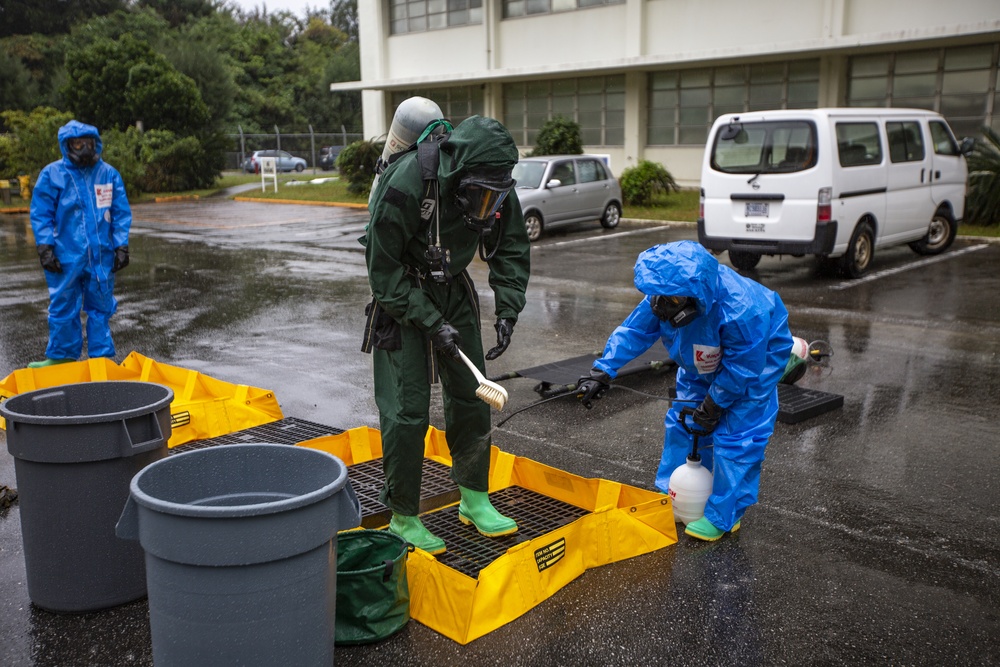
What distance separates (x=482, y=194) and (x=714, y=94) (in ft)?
75.3

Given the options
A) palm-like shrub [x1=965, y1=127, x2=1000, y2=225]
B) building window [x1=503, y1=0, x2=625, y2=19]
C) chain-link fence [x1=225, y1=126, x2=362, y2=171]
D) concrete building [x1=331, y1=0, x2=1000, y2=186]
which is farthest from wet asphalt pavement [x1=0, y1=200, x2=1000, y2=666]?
chain-link fence [x1=225, y1=126, x2=362, y2=171]

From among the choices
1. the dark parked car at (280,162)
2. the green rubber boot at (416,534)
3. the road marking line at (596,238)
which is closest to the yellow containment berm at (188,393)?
the green rubber boot at (416,534)

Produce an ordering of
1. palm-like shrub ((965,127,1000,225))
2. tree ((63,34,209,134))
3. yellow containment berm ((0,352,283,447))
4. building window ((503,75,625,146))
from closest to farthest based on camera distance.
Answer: yellow containment berm ((0,352,283,447))
palm-like shrub ((965,127,1000,225))
building window ((503,75,625,146))
tree ((63,34,209,134))

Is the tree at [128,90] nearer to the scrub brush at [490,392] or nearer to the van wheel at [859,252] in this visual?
the van wheel at [859,252]

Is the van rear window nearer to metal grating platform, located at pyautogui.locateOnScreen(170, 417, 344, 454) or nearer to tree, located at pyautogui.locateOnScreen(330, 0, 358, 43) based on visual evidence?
metal grating platform, located at pyautogui.locateOnScreen(170, 417, 344, 454)

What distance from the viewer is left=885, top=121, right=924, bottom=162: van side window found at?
11.8 metres

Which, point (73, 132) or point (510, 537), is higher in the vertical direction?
point (73, 132)

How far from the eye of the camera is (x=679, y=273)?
3.72 metres

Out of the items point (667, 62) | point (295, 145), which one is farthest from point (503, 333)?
point (295, 145)

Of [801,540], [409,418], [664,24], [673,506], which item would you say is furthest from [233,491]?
[664,24]

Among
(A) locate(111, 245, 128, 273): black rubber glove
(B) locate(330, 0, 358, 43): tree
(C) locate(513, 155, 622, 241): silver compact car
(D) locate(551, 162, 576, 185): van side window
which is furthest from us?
(B) locate(330, 0, 358, 43): tree

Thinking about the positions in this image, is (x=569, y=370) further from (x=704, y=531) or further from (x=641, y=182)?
(x=641, y=182)

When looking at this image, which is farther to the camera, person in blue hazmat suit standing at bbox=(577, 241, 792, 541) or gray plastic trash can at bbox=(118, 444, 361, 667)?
person in blue hazmat suit standing at bbox=(577, 241, 792, 541)

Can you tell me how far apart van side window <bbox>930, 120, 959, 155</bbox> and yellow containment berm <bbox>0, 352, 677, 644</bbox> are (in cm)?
1058
